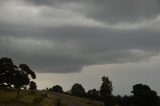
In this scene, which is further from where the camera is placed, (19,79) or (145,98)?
(19,79)

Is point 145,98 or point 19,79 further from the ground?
point 19,79

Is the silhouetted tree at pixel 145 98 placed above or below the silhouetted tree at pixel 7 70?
below

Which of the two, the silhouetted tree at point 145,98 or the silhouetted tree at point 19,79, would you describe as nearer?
the silhouetted tree at point 145,98

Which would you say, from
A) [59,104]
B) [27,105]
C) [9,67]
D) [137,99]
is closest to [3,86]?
[9,67]

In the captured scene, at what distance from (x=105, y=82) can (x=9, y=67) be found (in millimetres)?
39802

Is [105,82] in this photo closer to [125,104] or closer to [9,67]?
[125,104]

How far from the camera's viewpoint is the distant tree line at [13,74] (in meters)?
149

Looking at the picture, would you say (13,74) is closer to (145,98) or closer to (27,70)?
(27,70)

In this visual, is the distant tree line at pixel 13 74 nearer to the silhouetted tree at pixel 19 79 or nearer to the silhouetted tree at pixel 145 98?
the silhouetted tree at pixel 19 79

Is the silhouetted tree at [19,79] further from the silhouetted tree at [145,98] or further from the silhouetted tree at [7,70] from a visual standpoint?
the silhouetted tree at [145,98]

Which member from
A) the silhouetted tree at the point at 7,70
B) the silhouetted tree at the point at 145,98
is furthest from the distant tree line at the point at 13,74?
the silhouetted tree at the point at 145,98

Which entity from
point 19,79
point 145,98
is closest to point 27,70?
point 19,79

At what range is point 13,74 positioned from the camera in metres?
152

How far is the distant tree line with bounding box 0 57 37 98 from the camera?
149 m
